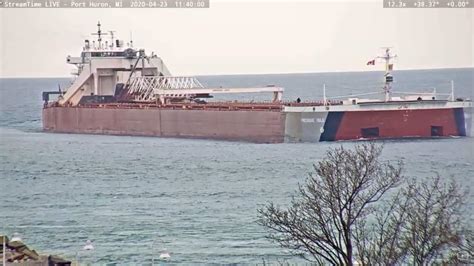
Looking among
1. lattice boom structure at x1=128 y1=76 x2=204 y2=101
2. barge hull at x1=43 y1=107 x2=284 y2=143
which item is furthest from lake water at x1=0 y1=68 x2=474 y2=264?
lattice boom structure at x1=128 y1=76 x2=204 y2=101

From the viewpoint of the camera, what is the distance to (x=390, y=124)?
22141mm

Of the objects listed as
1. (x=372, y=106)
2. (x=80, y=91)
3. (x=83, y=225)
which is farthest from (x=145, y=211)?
(x=80, y=91)

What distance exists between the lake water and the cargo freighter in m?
0.38

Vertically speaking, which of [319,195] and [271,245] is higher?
[319,195]

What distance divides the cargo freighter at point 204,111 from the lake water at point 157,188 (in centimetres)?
38

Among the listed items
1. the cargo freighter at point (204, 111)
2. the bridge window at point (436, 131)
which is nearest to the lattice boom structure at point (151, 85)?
the cargo freighter at point (204, 111)

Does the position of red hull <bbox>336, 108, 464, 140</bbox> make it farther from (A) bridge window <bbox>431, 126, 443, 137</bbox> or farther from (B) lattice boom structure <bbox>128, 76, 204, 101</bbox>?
(B) lattice boom structure <bbox>128, 76, 204, 101</bbox>

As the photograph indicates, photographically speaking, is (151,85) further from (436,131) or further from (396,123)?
(436,131)

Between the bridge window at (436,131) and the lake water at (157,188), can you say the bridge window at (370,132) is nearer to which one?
the lake water at (157,188)

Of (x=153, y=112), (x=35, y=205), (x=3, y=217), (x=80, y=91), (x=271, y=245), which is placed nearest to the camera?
(x=271, y=245)

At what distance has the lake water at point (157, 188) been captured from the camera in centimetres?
1177

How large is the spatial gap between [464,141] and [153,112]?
20.9 feet

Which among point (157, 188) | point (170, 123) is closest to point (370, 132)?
point (170, 123)

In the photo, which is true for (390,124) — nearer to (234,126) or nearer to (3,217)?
(234,126)
